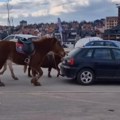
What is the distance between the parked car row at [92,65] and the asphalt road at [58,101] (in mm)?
323

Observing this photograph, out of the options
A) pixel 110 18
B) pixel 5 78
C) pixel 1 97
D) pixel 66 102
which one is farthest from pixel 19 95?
pixel 110 18

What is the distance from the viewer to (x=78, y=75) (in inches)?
600

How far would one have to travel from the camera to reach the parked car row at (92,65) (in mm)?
15266

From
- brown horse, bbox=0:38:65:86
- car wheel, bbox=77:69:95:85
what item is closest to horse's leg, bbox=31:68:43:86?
brown horse, bbox=0:38:65:86

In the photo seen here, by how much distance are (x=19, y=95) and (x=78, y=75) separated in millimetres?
3274

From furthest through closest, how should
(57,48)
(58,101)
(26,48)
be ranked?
1. (57,48)
2. (26,48)
3. (58,101)

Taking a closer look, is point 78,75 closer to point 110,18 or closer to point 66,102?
point 66,102

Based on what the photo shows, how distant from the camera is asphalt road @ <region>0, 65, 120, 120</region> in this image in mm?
9552

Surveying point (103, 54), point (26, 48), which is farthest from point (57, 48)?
point (103, 54)

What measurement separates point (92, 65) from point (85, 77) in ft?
1.59

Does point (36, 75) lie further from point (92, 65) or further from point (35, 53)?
point (92, 65)

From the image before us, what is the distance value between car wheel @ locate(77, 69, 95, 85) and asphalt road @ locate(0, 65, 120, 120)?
9.1 inches

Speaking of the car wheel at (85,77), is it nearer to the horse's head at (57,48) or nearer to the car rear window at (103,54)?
the car rear window at (103,54)

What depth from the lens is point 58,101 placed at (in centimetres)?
1152
